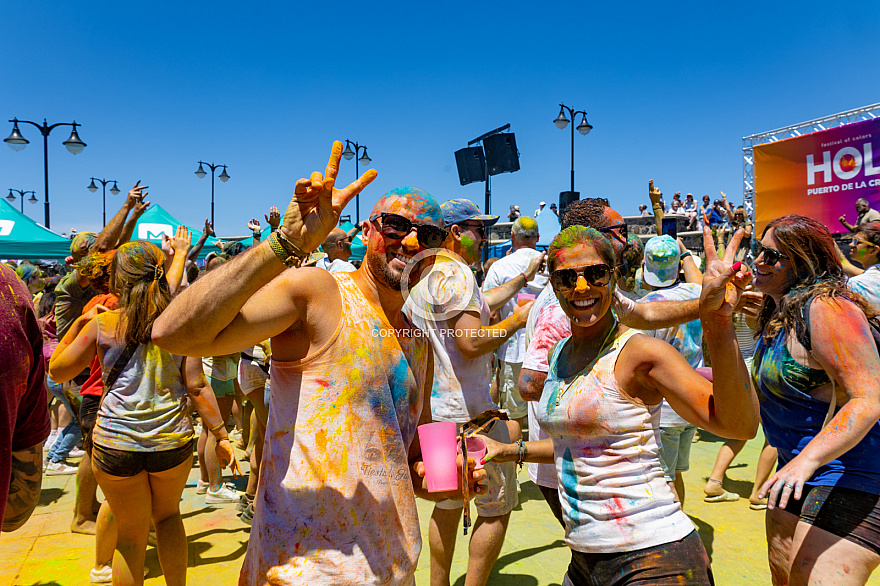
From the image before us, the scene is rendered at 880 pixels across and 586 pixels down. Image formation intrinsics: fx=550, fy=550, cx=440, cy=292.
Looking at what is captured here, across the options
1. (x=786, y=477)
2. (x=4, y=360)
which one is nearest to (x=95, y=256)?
(x=4, y=360)

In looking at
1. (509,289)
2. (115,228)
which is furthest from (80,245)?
(509,289)

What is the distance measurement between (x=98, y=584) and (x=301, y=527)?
3.14 metres

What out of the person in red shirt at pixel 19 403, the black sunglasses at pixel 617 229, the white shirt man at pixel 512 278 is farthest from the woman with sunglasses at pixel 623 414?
the white shirt man at pixel 512 278

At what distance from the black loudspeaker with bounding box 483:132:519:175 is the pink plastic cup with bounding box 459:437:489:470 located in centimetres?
1032

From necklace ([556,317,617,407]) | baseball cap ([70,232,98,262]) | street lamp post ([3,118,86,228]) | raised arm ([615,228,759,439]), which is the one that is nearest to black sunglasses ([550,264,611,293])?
necklace ([556,317,617,407])

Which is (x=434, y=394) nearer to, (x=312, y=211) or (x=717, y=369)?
(x=717, y=369)

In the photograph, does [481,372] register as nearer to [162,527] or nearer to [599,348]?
[599,348]

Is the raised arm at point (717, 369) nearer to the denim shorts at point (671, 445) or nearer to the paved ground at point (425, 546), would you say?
the denim shorts at point (671, 445)

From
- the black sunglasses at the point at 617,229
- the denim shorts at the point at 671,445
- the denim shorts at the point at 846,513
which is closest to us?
the denim shorts at the point at 846,513

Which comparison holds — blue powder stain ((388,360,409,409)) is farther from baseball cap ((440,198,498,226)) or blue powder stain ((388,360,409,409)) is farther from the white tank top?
baseball cap ((440,198,498,226))

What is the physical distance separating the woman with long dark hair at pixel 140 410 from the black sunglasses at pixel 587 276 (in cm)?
220

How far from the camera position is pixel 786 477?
217 cm

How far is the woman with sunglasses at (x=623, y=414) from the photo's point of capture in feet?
6.11

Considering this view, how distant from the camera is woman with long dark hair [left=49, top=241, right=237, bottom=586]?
10.7ft
